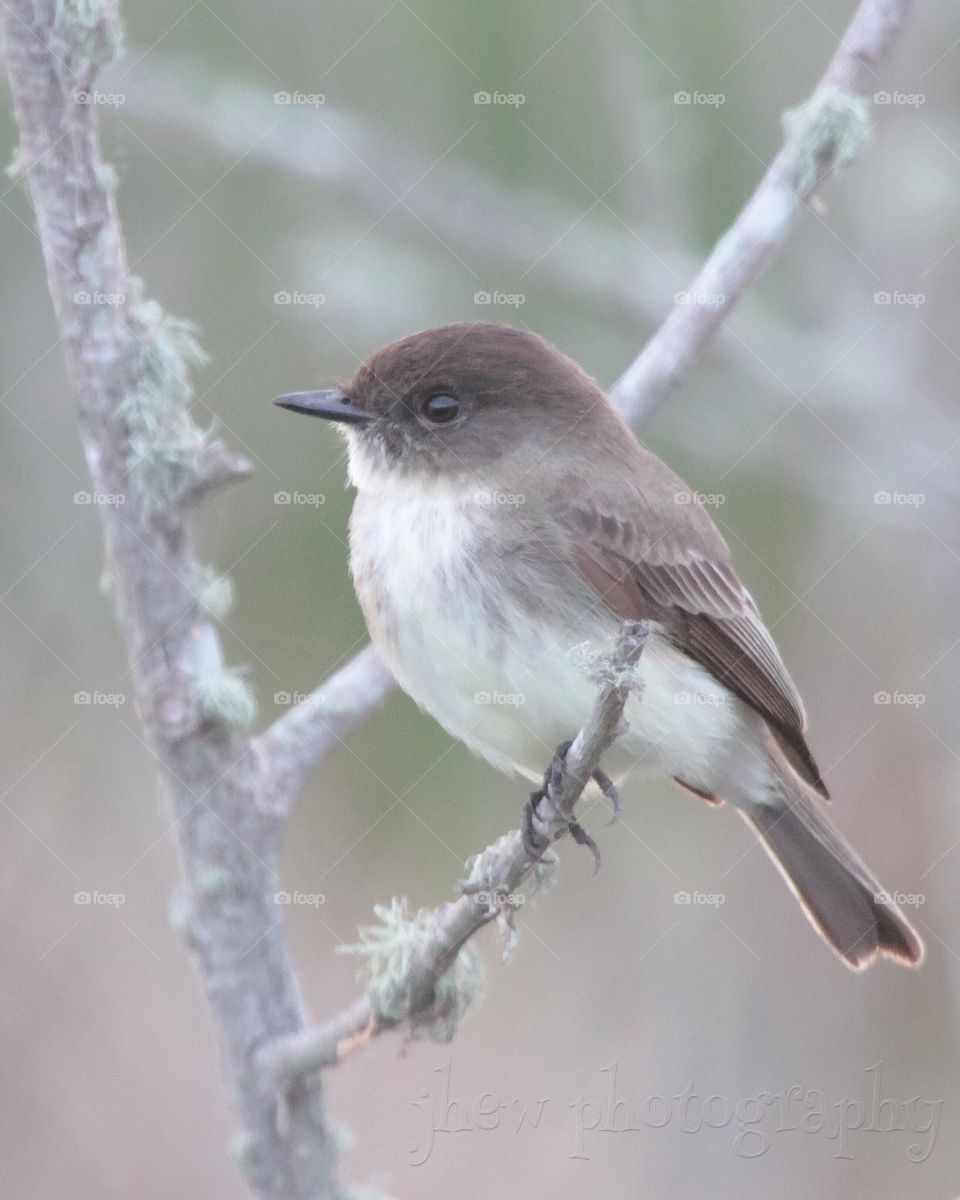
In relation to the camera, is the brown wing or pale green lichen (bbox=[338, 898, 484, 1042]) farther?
the brown wing

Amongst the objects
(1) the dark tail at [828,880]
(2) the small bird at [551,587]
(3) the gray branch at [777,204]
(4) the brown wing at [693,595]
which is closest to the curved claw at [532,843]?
(2) the small bird at [551,587]

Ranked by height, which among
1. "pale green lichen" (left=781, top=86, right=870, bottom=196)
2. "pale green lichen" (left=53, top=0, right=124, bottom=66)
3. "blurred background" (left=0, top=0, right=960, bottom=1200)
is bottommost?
"blurred background" (left=0, top=0, right=960, bottom=1200)

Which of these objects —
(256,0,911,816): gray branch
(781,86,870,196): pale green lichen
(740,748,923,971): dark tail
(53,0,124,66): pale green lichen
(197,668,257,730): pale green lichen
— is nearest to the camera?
(53,0,124,66): pale green lichen

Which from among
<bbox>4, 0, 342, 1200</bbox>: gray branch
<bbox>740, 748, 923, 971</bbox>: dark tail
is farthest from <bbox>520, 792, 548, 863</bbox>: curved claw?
<bbox>740, 748, 923, 971</bbox>: dark tail

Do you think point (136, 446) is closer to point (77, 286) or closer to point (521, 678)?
point (77, 286)

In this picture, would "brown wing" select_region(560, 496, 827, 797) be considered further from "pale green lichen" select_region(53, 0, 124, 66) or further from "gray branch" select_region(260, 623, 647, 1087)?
"pale green lichen" select_region(53, 0, 124, 66)
